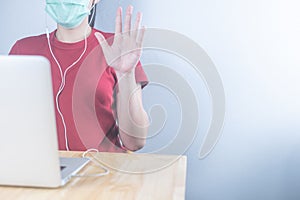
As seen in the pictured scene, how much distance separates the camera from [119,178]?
38.4 inches

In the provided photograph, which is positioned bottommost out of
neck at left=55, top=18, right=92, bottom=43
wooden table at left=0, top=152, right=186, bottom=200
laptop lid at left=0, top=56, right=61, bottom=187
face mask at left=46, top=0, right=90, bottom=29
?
wooden table at left=0, top=152, right=186, bottom=200

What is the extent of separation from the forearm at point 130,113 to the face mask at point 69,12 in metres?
0.35

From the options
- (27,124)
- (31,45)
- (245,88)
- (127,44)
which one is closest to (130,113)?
(127,44)

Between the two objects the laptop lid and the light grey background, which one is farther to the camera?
the light grey background

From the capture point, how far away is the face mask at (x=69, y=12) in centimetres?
156

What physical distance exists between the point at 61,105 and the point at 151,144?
657mm

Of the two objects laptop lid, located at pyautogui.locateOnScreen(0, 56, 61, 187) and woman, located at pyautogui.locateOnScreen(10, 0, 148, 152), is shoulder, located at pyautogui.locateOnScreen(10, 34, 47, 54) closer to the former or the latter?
woman, located at pyautogui.locateOnScreen(10, 0, 148, 152)

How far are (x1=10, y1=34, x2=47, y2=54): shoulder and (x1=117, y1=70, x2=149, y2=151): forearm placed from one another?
1.38 ft

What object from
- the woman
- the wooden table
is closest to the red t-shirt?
the woman

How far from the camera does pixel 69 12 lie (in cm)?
155

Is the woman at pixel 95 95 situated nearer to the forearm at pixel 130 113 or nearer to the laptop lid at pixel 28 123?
the forearm at pixel 130 113

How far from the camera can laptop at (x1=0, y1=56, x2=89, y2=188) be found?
0.78m

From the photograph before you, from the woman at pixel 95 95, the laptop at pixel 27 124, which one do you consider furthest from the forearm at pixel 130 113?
the laptop at pixel 27 124

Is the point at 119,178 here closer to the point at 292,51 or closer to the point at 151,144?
the point at 151,144
